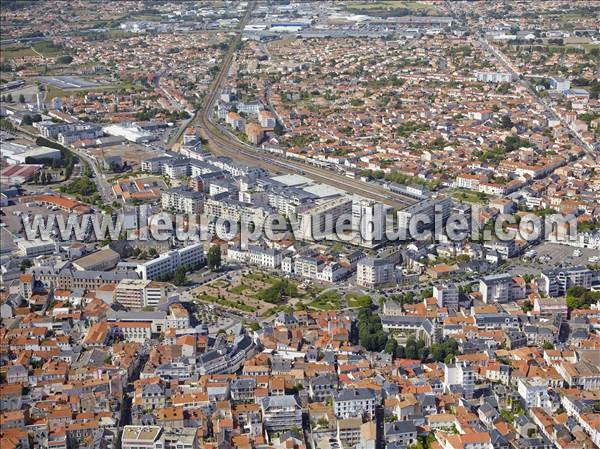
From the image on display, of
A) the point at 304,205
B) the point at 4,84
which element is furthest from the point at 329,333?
the point at 4,84

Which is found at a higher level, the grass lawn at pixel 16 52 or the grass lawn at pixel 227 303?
the grass lawn at pixel 16 52

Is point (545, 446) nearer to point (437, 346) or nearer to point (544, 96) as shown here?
point (437, 346)

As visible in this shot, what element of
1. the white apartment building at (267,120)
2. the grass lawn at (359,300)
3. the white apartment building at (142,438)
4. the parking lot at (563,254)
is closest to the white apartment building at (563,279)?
the parking lot at (563,254)

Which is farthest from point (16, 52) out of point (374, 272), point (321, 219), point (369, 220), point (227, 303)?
point (374, 272)

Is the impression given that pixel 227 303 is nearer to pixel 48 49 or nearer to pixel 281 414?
pixel 281 414

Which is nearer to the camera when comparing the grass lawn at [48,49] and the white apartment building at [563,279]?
the white apartment building at [563,279]

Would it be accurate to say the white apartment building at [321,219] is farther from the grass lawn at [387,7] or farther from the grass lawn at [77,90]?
the grass lawn at [387,7]
